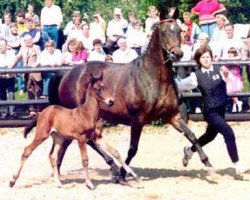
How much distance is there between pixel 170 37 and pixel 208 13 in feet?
19.8

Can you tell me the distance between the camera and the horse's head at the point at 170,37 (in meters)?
10.3

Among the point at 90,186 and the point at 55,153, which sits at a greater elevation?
the point at 55,153

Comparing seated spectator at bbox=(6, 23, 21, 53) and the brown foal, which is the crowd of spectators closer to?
seated spectator at bbox=(6, 23, 21, 53)

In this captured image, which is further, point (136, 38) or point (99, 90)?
point (136, 38)

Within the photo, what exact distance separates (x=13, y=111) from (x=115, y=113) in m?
5.43

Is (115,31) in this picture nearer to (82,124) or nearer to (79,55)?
(79,55)

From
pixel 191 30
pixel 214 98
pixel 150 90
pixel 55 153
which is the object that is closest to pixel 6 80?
pixel 191 30

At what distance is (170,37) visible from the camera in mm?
10359

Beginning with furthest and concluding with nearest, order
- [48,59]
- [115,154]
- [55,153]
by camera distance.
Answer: [48,59], [55,153], [115,154]

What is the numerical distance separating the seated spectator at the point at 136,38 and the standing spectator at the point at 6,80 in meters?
2.42

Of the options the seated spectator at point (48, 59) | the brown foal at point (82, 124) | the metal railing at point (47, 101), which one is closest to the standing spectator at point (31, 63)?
the seated spectator at point (48, 59)

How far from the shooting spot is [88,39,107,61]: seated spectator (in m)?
15.2

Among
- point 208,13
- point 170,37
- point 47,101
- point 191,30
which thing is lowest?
point 47,101

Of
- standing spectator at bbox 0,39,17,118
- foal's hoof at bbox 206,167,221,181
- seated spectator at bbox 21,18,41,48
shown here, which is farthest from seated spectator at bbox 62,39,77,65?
foal's hoof at bbox 206,167,221,181
